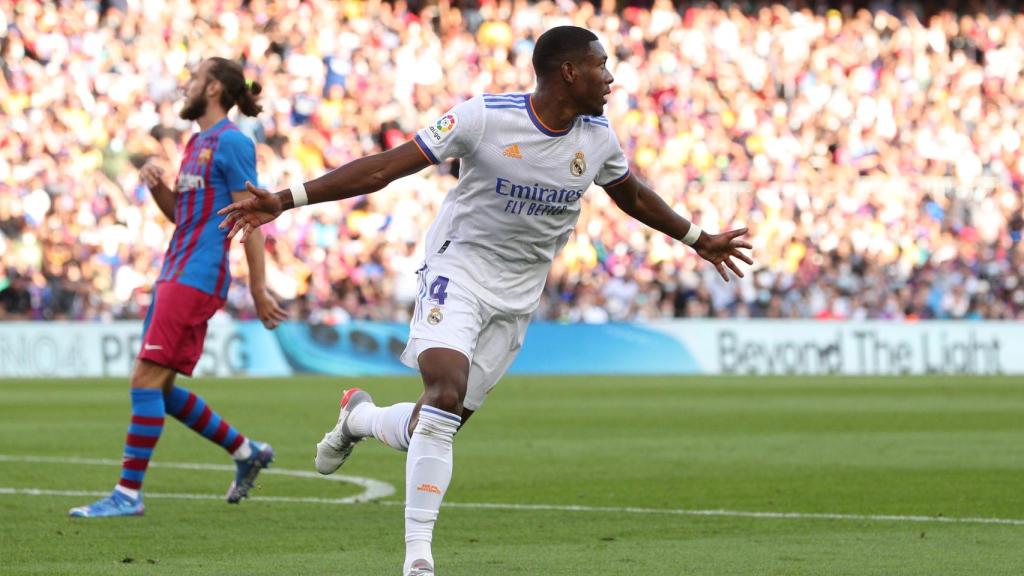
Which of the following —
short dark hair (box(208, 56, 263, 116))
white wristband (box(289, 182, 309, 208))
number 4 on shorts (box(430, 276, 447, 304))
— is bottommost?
number 4 on shorts (box(430, 276, 447, 304))

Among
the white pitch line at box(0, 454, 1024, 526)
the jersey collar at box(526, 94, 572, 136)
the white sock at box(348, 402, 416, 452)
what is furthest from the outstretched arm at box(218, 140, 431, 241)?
the white pitch line at box(0, 454, 1024, 526)

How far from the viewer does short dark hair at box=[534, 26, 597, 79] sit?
6523mm

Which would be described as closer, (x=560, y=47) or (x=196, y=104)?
(x=560, y=47)

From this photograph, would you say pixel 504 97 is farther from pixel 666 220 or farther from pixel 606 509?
pixel 606 509

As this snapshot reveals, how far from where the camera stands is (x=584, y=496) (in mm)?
9742

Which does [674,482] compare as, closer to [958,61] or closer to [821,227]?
[821,227]

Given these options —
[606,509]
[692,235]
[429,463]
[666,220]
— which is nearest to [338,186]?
[429,463]

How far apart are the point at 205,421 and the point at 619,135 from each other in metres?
24.4

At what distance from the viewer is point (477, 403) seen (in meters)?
6.82

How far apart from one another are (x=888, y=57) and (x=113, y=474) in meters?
31.0

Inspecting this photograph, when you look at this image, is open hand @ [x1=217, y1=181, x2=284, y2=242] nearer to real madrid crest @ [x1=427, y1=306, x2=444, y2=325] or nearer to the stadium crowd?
real madrid crest @ [x1=427, y1=306, x2=444, y2=325]

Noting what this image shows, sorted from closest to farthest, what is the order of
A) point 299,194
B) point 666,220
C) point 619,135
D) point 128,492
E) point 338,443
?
point 299,194, point 338,443, point 666,220, point 128,492, point 619,135

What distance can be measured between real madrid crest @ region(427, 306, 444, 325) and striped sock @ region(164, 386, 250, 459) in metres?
2.86

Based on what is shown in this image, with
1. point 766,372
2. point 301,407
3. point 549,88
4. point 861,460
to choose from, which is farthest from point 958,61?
point 549,88
